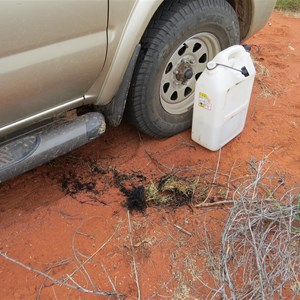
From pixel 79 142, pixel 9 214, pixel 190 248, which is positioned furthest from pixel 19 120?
pixel 190 248

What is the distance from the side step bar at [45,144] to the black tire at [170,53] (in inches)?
15.8

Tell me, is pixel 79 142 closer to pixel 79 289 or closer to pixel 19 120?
pixel 19 120

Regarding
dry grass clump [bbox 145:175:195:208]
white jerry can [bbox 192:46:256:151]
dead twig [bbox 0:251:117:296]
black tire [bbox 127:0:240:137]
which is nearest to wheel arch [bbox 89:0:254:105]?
black tire [bbox 127:0:240:137]

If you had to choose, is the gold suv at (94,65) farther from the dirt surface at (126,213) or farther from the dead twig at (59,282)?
the dead twig at (59,282)

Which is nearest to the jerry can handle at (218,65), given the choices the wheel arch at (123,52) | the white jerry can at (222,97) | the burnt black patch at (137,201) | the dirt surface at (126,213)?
the white jerry can at (222,97)

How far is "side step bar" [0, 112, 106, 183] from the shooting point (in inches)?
82.3

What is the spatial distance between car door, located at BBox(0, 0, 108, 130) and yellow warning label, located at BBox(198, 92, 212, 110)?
2.53 feet

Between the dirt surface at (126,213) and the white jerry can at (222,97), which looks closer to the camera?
the dirt surface at (126,213)

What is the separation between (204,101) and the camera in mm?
2686

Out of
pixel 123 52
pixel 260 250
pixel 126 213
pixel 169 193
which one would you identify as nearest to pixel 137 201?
pixel 126 213

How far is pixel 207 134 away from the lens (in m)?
2.82

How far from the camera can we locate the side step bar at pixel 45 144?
2090mm

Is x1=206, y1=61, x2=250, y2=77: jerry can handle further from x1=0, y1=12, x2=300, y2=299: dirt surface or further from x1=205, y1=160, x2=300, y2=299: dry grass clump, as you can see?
x1=205, y1=160, x2=300, y2=299: dry grass clump

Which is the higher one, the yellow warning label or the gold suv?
the gold suv
